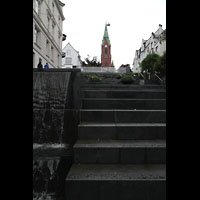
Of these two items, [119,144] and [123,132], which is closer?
[119,144]

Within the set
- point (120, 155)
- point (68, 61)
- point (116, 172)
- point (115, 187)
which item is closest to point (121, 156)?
point (120, 155)

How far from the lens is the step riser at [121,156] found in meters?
2.68

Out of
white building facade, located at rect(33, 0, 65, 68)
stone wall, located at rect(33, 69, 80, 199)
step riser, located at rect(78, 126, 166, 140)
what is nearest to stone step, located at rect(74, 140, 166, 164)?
stone wall, located at rect(33, 69, 80, 199)

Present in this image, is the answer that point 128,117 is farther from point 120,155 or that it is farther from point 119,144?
point 120,155

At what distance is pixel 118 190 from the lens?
7.14ft

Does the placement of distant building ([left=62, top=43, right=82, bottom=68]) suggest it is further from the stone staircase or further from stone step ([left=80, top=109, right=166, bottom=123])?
the stone staircase

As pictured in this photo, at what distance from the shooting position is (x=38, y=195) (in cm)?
243

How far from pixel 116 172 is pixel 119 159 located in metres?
0.33

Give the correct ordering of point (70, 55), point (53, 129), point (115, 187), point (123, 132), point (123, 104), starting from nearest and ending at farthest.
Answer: point (115, 187)
point (53, 129)
point (123, 132)
point (123, 104)
point (70, 55)

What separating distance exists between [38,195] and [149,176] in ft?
6.10

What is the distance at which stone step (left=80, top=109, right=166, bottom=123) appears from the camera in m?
3.68

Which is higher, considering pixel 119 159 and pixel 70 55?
pixel 70 55
